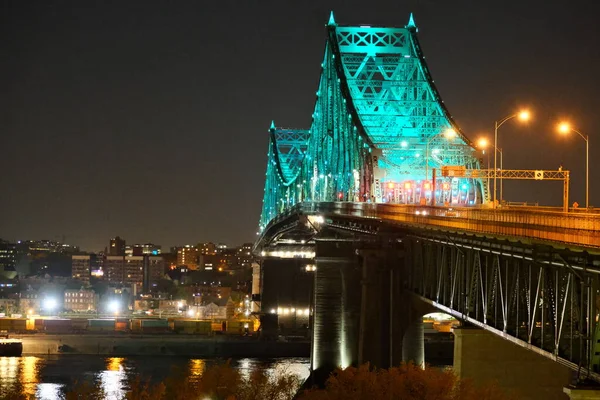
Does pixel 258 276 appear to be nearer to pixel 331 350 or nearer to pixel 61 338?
pixel 61 338

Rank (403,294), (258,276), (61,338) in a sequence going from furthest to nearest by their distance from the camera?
(258,276) → (61,338) → (403,294)

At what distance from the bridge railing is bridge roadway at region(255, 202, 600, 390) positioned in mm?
46

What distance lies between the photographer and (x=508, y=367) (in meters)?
39.4

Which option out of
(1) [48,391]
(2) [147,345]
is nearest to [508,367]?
(1) [48,391]

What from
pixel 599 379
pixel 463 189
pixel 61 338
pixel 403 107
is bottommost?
pixel 61 338

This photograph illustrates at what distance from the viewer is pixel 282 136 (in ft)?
530

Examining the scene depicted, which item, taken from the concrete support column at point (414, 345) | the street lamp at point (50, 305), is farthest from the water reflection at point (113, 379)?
the street lamp at point (50, 305)

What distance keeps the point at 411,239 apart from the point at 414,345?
7.13 m

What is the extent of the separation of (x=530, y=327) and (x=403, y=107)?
62.0 meters

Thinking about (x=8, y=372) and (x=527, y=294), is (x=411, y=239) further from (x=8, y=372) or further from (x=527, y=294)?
(x=8, y=372)

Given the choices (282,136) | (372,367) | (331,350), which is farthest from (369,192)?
(282,136)

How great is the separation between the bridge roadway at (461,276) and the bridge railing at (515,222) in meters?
0.05

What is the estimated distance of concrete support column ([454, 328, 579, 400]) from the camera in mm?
37656

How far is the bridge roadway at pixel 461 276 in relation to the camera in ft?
89.9
